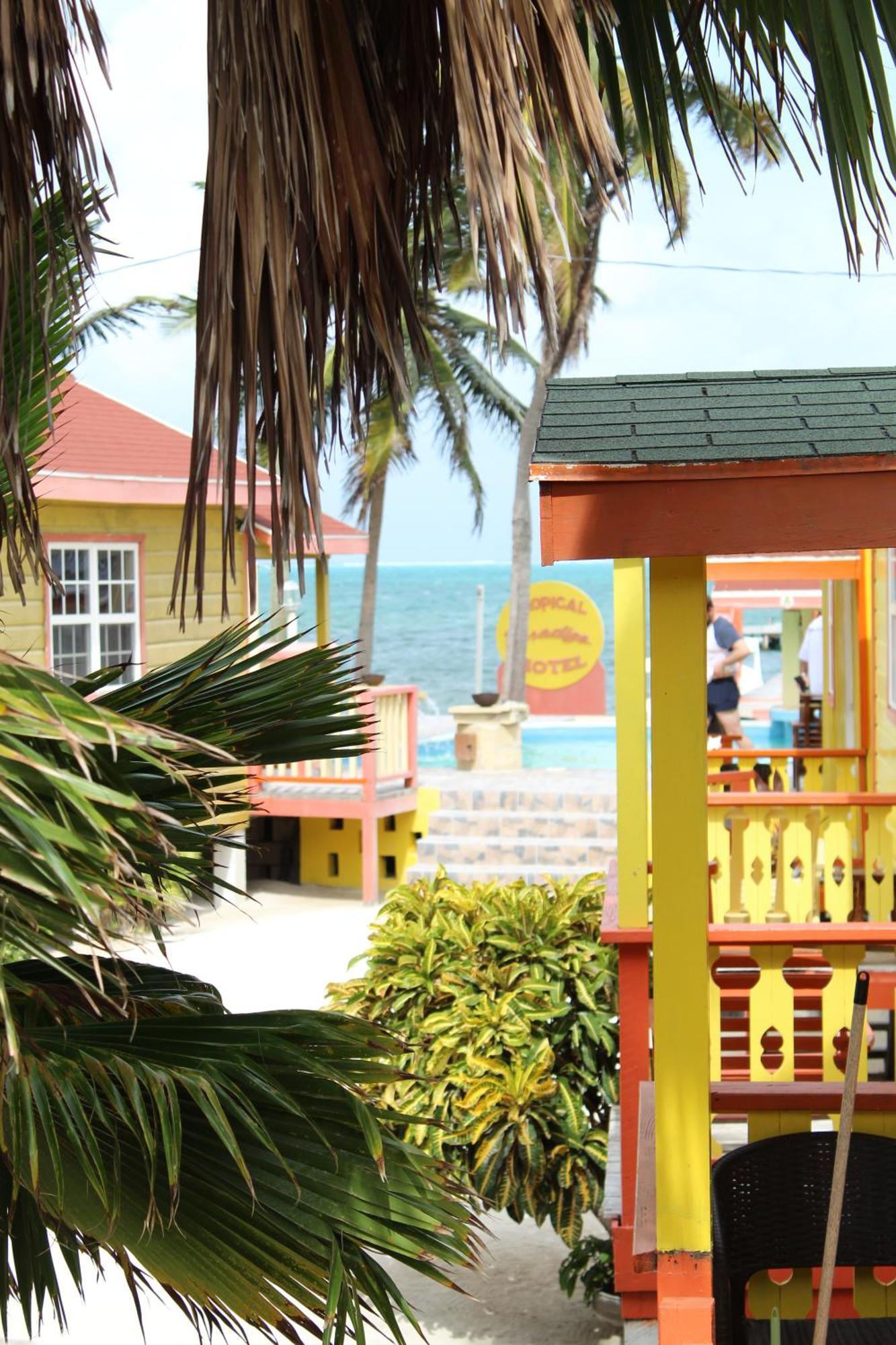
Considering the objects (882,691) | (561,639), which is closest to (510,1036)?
(882,691)

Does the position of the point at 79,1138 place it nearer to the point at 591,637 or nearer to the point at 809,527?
the point at 809,527

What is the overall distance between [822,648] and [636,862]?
444 inches

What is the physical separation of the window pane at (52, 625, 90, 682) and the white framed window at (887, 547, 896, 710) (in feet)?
28.0

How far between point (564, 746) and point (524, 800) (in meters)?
19.7

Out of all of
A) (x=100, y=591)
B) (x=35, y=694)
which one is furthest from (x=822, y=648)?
(x=35, y=694)

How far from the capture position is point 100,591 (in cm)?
1545

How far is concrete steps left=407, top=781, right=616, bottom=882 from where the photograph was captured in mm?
15562

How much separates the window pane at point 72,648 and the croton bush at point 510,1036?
9407 mm

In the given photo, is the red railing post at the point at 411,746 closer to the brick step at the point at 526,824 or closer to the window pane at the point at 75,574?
the brick step at the point at 526,824

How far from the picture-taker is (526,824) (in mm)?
16312

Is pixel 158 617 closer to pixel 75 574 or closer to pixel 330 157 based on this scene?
pixel 75 574

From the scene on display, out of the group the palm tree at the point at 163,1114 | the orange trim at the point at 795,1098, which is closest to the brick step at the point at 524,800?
the orange trim at the point at 795,1098

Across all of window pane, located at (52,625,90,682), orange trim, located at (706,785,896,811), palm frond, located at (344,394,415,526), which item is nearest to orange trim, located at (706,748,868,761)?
orange trim, located at (706,785,896,811)

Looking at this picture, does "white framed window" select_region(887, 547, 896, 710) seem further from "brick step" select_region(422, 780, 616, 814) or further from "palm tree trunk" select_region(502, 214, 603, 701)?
"palm tree trunk" select_region(502, 214, 603, 701)
